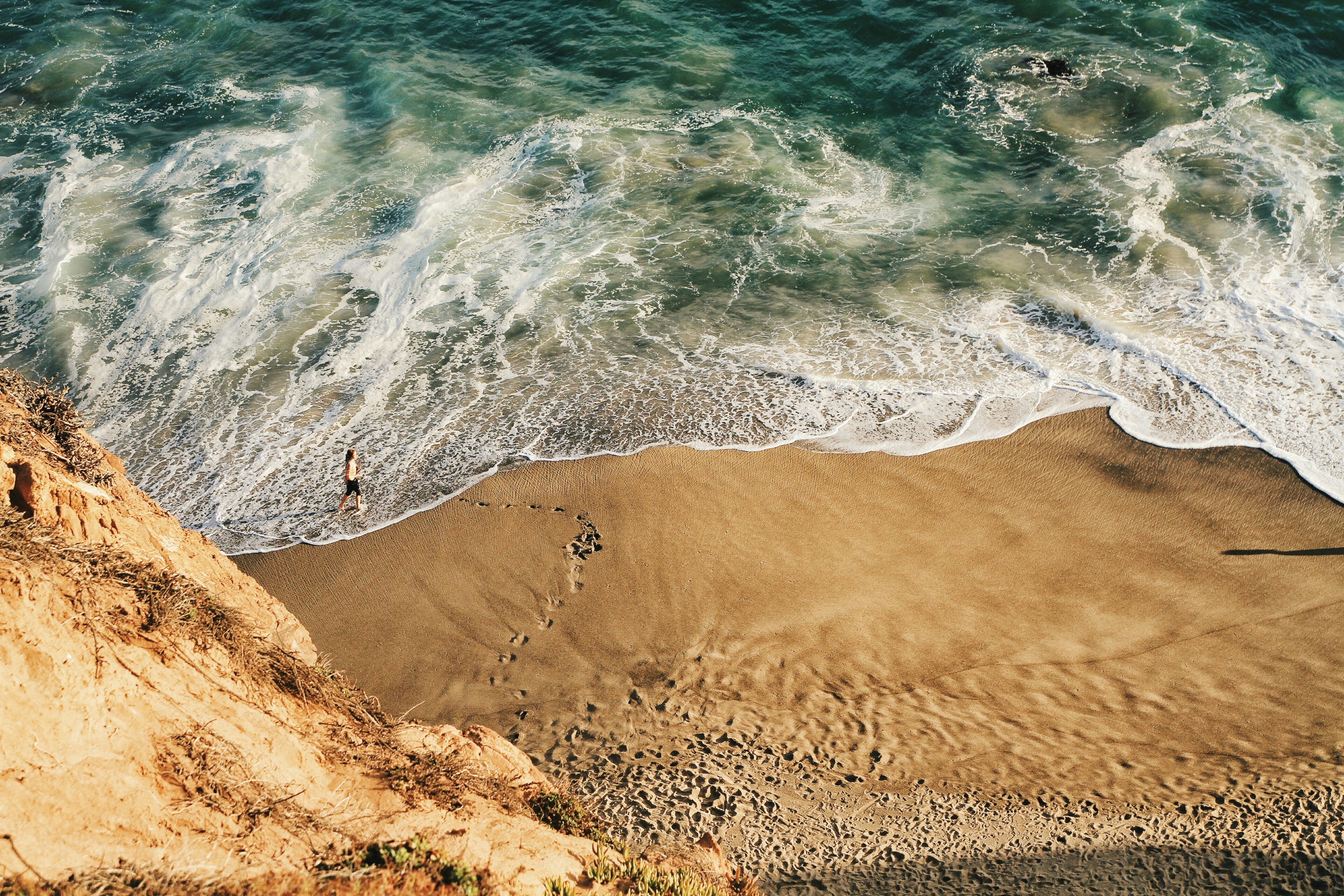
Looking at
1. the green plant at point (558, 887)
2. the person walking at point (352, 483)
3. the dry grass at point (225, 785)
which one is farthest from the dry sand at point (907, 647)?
the dry grass at point (225, 785)

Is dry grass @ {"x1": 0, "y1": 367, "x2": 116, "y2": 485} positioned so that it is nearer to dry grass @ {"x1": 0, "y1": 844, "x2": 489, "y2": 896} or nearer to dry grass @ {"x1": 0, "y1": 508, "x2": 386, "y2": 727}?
dry grass @ {"x1": 0, "y1": 508, "x2": 386, "y2": 727}

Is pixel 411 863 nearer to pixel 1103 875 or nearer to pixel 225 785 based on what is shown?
pixel 225 785

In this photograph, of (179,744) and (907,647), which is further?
(907,647)

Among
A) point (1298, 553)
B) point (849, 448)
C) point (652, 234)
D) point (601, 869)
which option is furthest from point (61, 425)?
point (1298, 553)

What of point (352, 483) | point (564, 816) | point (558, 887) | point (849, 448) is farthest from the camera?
point (849, 448)

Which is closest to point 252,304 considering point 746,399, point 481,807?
point 746,399
